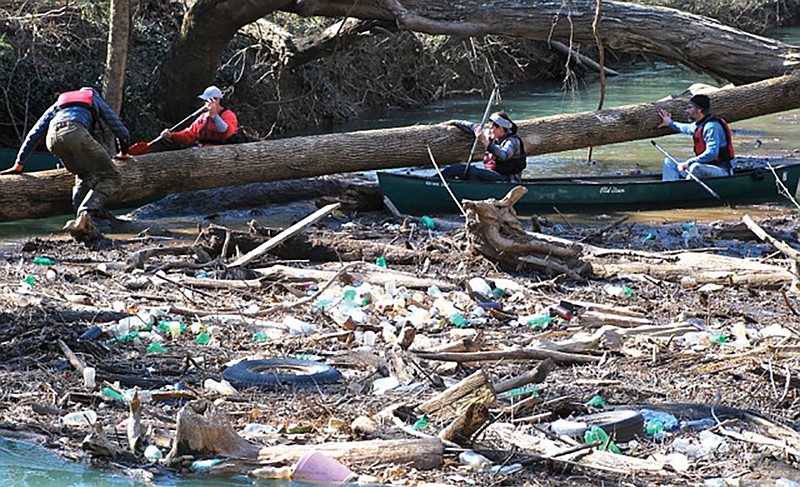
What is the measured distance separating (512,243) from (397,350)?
2810 millimetres

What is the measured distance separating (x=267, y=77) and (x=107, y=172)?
8890 mm

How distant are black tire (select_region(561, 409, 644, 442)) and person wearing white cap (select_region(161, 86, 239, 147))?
940 centimetres

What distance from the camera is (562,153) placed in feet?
66.5

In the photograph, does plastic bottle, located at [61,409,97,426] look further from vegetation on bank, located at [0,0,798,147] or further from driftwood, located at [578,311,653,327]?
vegetation on bank, located at [0,0,798,147]

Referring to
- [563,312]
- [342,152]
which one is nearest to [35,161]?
[342,152]

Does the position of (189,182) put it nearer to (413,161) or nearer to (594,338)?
(413,161)

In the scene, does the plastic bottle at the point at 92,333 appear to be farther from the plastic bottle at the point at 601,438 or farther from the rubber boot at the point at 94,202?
the rubber boot at the point at 94,202

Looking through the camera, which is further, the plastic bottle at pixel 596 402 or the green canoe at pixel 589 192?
the green canoe at pixel 589 192

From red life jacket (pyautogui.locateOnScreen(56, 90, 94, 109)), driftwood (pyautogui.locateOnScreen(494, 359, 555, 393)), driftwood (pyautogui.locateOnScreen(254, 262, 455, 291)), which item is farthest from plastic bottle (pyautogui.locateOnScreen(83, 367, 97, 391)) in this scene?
red life jacket (pyautogui.locateOnScreen(56, 90, 94, 109))

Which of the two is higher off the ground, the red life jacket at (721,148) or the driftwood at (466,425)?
the driftwood at (466,425)

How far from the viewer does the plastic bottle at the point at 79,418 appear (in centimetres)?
617

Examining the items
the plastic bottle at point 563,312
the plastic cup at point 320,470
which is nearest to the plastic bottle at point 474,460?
the plastic cup at point 320,470

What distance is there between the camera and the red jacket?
47.7 ft

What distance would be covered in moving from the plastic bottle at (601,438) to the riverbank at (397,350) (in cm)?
14
